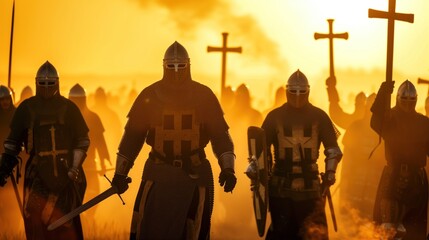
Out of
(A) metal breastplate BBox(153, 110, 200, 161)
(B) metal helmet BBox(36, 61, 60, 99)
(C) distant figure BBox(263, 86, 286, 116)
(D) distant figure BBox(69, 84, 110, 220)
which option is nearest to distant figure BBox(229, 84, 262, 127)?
(C) distant figure BBox(263, 86, 286, 116)

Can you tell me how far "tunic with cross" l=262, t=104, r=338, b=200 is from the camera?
48.0ft

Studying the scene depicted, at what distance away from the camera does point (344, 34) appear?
66.3 ft

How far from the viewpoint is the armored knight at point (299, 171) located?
1464 cm

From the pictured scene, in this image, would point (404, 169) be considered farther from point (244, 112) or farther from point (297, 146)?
point (244, 112)

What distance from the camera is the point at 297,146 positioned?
576 inches

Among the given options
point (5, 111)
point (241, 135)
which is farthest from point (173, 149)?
point (241, 135)

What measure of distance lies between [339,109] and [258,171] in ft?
18.8

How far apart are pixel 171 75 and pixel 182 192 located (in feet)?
3.81

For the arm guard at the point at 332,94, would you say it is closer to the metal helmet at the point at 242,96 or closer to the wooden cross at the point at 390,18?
the wooden cross at the point at 390,18

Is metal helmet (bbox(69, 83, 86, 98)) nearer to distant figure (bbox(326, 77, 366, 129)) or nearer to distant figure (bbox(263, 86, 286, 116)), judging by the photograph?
distant figure (bbox(326, 77, 366, 129))

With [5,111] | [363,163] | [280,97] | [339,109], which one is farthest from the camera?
[280,97]

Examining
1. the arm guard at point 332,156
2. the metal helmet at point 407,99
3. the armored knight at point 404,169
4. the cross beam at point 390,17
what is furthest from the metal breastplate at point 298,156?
the metal helmet at point 407,99

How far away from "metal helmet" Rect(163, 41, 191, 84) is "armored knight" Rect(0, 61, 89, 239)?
215 cm

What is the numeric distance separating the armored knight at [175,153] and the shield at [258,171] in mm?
1668
